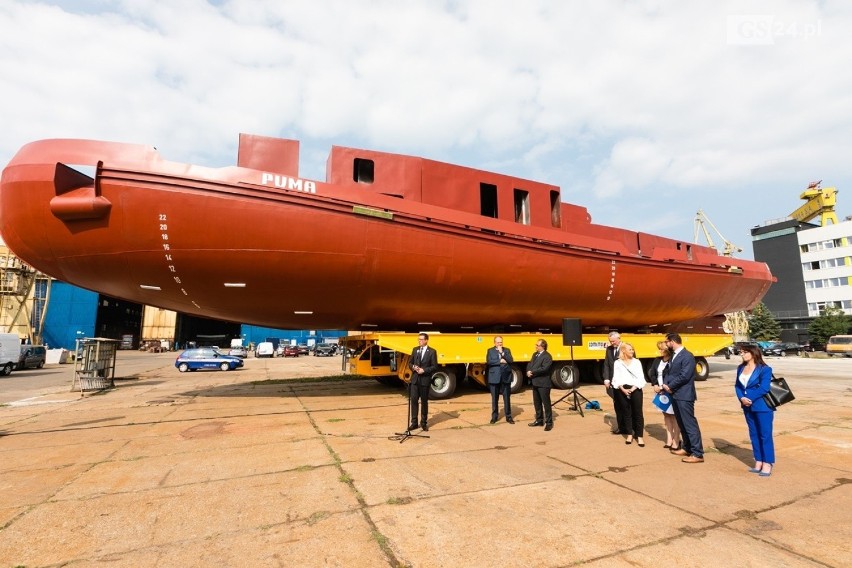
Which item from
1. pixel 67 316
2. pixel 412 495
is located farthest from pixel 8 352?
pixel 67 316

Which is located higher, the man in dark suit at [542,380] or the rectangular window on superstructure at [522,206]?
the rectangular window on superstructure at [522,206]

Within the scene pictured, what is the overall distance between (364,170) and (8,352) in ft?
74.8

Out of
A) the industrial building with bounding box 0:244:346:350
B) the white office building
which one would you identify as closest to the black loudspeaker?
the industrial building with bounding box 0:244:346:350

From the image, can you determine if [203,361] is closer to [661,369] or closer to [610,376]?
[610,376]

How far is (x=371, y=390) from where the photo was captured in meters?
11.9

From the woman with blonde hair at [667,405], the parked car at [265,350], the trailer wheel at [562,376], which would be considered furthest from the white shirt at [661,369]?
the parked car at [265,350]

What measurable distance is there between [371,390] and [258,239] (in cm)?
581

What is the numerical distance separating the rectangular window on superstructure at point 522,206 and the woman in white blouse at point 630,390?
20.9ft

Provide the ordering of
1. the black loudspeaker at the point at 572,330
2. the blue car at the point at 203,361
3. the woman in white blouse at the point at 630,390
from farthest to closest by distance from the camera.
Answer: the blue car at the point at 203,361
the black loudspeaker at the point at 572,330
the woman in white blouse at the point at 630,390

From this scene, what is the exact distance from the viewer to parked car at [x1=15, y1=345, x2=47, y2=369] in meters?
22.3

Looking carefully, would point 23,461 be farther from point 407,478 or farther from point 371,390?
point 371,390

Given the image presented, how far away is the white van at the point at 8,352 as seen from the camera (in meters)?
19.9

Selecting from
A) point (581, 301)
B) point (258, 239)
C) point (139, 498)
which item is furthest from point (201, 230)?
point (581, 301)

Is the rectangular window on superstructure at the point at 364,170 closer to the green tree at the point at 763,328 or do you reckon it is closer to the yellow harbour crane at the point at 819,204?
the green tree at the point at 763,328
